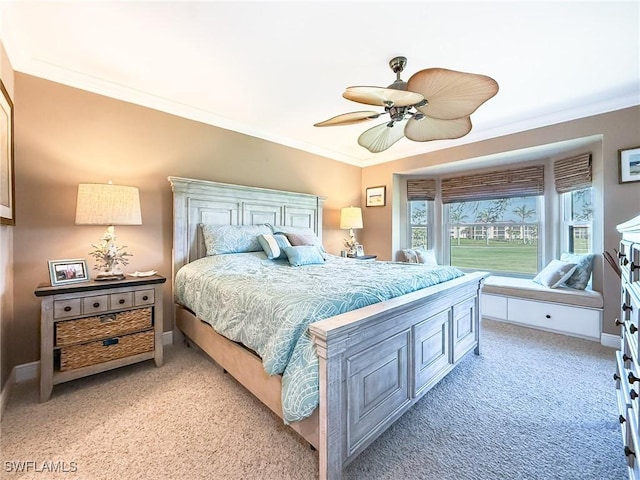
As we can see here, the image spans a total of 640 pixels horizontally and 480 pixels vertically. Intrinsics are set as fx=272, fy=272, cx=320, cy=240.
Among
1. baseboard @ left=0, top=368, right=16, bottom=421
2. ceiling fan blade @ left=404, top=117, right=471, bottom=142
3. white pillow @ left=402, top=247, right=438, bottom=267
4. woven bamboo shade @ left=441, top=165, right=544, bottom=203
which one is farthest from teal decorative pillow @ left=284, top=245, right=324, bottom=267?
woven bamboo shade @ left=441, top=165, right=544, bottom=203

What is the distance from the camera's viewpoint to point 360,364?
4.25ft

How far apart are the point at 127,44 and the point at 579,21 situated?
3.06 metres

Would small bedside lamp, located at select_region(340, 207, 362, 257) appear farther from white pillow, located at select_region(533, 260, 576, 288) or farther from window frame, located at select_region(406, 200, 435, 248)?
white pillow, located at select_region(533, 260, 576, 288)

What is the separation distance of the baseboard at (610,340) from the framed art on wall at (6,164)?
5172 mm

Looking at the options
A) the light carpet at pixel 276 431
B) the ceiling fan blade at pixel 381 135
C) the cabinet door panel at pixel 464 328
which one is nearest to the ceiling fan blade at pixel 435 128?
the ceiling fan blade at pixel 381 135

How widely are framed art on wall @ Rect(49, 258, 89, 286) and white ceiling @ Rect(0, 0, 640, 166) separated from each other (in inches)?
59.6

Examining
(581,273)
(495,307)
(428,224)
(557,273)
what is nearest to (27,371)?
(495,307)

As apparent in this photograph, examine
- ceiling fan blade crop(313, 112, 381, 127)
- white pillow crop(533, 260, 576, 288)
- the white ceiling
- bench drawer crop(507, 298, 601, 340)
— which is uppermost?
the white ceiling

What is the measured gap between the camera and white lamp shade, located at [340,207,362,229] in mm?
4344

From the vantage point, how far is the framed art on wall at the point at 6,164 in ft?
5.75

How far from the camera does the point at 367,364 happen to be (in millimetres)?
1339

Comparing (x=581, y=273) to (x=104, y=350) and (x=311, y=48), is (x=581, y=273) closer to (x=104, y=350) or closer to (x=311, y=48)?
(x=311, y=48)

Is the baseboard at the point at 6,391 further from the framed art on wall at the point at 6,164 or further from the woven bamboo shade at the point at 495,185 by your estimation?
the woven bamboo shade at the point at 495,185

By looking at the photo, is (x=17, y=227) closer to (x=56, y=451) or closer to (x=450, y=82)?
(x=56, y=451)
